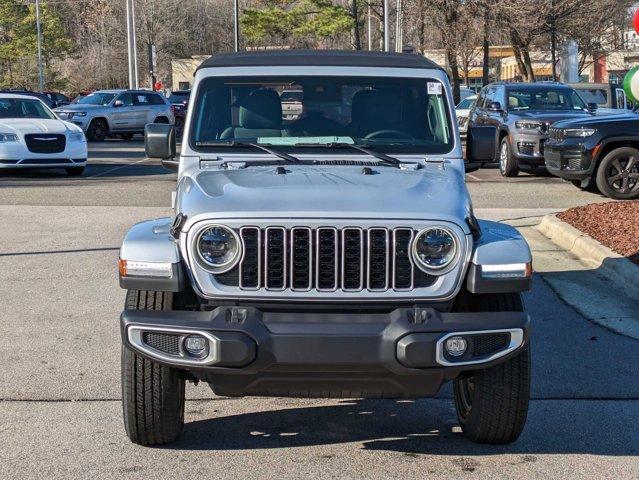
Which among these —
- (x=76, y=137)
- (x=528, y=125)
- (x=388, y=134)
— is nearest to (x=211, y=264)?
(x=388, y=134)

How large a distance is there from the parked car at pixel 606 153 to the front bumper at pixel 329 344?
11.6m

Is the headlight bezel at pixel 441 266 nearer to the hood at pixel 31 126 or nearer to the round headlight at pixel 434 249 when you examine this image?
the round headlight at pixel 434 249

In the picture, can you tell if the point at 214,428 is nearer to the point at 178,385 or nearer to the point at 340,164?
the point at 178,385

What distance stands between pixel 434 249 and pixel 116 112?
99.1 ft

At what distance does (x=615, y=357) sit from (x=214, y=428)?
2.98 meters

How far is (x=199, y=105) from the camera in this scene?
6410 mm

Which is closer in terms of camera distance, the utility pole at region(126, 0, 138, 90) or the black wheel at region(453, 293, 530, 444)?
the black wheel at region(453, 293, 530, 444)

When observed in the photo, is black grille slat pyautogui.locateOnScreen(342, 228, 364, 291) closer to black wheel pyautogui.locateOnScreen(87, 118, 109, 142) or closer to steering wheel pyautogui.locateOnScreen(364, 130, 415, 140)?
steering wheel pyautogui.locateOnScreen(364, 130, 415, 140)

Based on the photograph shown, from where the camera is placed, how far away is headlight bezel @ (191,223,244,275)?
4.85 meters

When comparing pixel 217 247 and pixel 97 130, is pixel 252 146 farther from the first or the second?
pixel 97 130

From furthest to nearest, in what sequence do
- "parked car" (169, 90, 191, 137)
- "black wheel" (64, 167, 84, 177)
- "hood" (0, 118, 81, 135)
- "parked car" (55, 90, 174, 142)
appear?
"parked car" (169, 90, 191, 137) → "parked car" (55, 90, 174, 142) → "black wheel" (64, 167, 84, 177) → "hood" (0, 118, 81, 135)

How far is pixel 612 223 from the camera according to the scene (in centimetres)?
1252

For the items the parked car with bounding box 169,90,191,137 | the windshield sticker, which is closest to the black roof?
the windshield sticker

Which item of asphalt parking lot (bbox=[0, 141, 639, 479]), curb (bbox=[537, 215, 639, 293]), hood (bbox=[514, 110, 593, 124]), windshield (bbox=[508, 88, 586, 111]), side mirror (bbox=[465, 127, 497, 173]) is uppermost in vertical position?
windshield (bbox=[508, 88, 586, 111])
